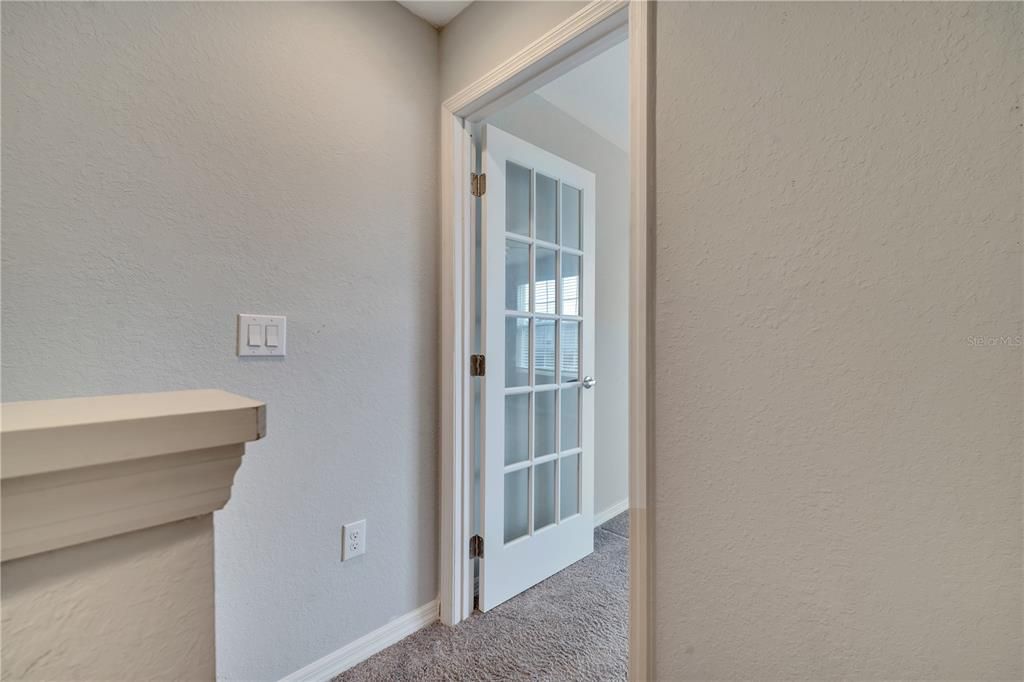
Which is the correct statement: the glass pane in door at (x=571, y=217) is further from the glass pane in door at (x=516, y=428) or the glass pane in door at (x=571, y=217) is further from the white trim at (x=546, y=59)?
the glass pane in door at (x=516, y=428)

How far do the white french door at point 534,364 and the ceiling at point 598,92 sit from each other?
1.25ft

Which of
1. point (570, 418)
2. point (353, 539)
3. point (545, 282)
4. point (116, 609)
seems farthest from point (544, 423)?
point (116, 609)

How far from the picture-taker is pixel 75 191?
102cm

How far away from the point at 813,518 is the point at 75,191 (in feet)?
5.68

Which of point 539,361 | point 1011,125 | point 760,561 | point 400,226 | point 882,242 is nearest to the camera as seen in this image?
point 1011,125

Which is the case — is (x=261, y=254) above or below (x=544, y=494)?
above

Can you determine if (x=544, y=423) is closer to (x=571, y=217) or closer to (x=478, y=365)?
(x=478, y=365)

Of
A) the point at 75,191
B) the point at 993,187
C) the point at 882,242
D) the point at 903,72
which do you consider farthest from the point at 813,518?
the point at 75,191

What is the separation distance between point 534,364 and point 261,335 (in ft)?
3.52

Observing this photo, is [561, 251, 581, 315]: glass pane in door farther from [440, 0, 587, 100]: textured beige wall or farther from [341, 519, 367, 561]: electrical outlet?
[341, 519, 367, 561]: electrical outlet

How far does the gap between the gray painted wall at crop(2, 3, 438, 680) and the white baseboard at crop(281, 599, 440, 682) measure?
31 mm

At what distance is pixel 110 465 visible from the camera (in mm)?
303

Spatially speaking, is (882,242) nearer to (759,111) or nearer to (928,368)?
(928,368)
